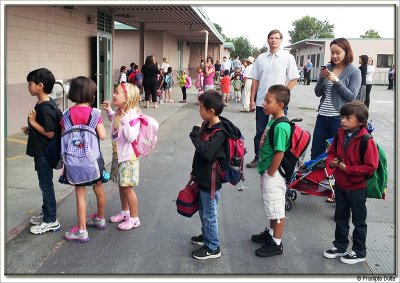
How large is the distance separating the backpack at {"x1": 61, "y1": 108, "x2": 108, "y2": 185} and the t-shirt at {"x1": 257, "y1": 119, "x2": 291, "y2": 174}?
4.94ft

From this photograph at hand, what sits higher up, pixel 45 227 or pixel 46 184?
pixel 46 184

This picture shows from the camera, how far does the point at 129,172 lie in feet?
13.0

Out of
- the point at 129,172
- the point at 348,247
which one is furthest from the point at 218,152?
the point at 348,247

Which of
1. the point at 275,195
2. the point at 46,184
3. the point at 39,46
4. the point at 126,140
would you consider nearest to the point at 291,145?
the point at 275,195

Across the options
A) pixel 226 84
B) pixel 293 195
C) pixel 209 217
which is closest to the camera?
pixel 209 217

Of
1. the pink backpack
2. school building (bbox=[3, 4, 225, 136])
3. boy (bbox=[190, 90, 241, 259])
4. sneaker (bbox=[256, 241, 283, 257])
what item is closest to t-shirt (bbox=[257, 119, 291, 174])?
boy (bbox=[190, 90, 241, 259])

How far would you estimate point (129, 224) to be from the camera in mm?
4125

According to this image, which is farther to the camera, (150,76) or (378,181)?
(150,76)

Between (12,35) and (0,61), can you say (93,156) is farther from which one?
(12,35)

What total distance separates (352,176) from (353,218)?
1.24 feet

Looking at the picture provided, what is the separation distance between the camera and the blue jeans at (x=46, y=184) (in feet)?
12.7

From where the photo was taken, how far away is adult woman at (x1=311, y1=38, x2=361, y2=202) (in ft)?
14.9

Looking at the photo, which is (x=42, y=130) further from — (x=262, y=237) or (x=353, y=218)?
(x=353, y=218)

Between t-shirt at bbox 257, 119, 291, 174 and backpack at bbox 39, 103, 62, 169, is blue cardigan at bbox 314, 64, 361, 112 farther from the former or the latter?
backpack at bbox 39, 103, 62, 169
